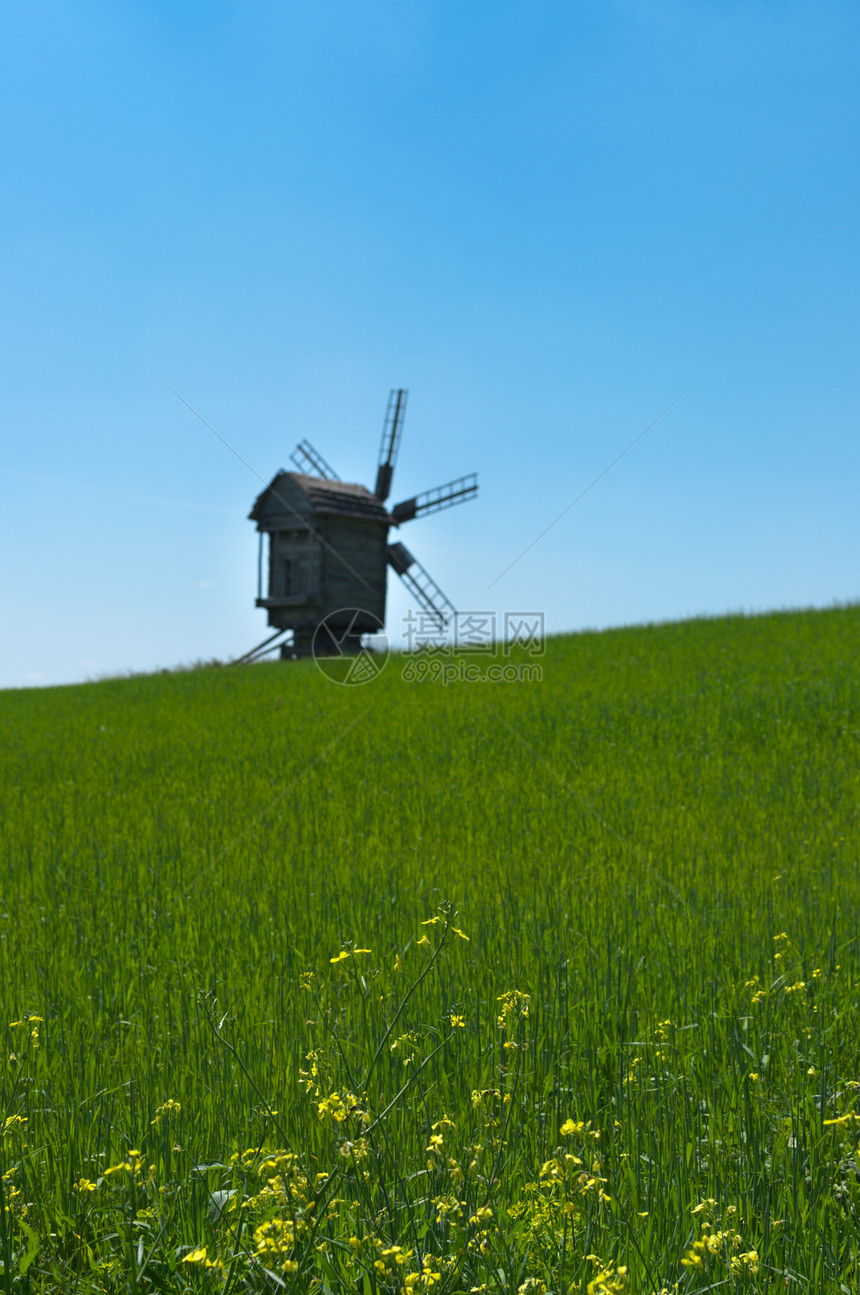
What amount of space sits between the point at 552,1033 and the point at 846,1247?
1385mm

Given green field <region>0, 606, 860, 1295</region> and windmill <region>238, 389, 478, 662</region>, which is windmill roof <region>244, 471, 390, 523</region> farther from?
green field <region>0, 606, 860, 1295</region>

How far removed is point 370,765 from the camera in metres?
11.2

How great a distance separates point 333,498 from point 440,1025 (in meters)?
28.7

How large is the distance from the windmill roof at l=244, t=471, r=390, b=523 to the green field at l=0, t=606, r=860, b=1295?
792 inches

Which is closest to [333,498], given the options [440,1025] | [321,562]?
[321,562]

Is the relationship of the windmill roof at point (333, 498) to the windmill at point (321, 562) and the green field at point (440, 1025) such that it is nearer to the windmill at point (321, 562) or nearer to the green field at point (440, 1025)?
the windmill at point (321, 562)

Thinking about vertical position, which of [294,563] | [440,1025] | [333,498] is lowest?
[440,1025]

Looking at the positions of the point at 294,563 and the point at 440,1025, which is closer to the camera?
the point at 440,1025

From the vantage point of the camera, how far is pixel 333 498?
102 feet

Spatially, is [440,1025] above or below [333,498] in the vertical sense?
below

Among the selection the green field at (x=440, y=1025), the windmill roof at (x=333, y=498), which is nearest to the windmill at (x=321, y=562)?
the windmill roof at (x=333, y=498)

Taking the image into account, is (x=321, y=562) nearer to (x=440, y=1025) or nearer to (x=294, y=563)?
(x=294, y=563)

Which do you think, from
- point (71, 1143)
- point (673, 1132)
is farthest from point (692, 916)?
point (71, 1143)

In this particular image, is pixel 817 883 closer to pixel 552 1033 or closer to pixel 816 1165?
pixel 552 1033
